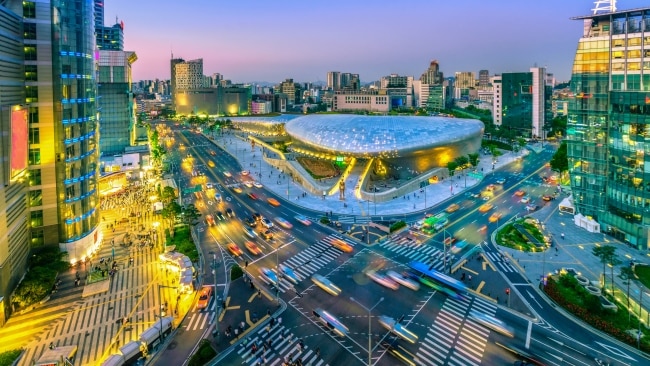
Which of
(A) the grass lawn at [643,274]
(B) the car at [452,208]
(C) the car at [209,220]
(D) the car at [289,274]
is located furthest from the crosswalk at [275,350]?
(B) the car at [452,208]

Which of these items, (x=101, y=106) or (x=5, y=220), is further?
(x=101, y=106)

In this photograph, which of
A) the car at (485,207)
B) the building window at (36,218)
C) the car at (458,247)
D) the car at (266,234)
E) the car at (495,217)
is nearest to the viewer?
the building window at (36,218)

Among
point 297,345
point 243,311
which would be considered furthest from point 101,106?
point 297,345

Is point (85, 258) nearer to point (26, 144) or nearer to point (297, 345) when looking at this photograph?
point (26, 144)

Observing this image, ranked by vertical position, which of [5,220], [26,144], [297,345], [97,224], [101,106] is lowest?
[297,345]

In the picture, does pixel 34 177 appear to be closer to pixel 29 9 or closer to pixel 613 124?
pixel 29 9

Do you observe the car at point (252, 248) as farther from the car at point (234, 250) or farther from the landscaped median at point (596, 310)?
the landscaped median at point (596, 310)

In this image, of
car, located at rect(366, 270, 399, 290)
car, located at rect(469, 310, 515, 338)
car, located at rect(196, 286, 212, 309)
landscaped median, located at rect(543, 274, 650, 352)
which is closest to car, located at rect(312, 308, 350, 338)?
car, located at rect(366, 270, 399, 290)
